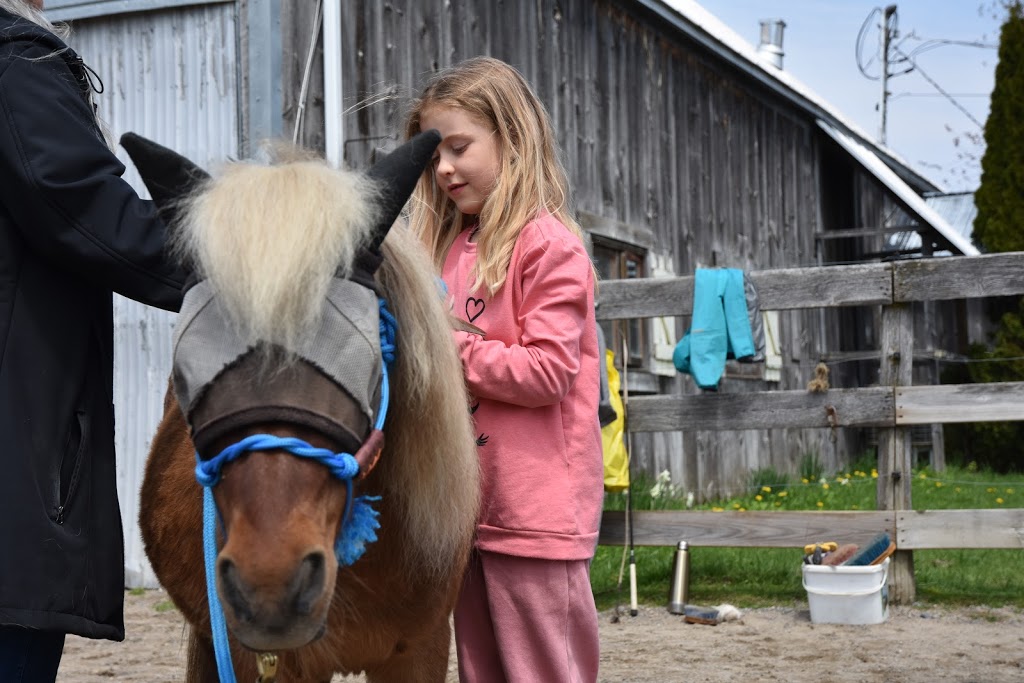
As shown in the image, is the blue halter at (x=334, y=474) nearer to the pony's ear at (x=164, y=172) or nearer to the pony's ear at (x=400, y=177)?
the pony's ear at (x=400, y=177)

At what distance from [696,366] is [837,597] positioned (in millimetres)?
1372

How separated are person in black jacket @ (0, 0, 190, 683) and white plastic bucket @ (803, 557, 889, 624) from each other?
164 inches

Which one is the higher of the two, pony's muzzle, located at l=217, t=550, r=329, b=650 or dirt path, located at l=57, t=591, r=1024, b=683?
pony's muzzle, located at l=217, t=550, r=329, b=650

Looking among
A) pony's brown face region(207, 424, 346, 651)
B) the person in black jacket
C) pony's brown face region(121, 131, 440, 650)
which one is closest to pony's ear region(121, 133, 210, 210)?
pony's brown face region(121, 131, 440, 650)

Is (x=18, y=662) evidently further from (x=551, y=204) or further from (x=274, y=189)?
(x=551, y=204)

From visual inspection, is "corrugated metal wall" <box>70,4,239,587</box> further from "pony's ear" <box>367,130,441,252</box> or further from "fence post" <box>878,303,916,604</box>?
"pony's ear" <box>367,130,441,252</box>

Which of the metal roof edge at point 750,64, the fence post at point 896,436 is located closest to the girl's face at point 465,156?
the fence post at point 896,436

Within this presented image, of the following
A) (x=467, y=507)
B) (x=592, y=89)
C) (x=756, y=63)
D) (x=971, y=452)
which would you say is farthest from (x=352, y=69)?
(x=971, y=452)

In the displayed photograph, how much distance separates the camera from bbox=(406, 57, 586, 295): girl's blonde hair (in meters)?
2.33

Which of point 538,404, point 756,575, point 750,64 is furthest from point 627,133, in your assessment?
point 538,404

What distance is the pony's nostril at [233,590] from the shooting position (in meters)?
1.50

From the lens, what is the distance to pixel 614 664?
15.6 feet

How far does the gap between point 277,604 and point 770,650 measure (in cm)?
388

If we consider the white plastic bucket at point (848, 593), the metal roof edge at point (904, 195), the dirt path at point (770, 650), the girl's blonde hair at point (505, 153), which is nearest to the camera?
the girl's blonde hair at point (505, 153)
